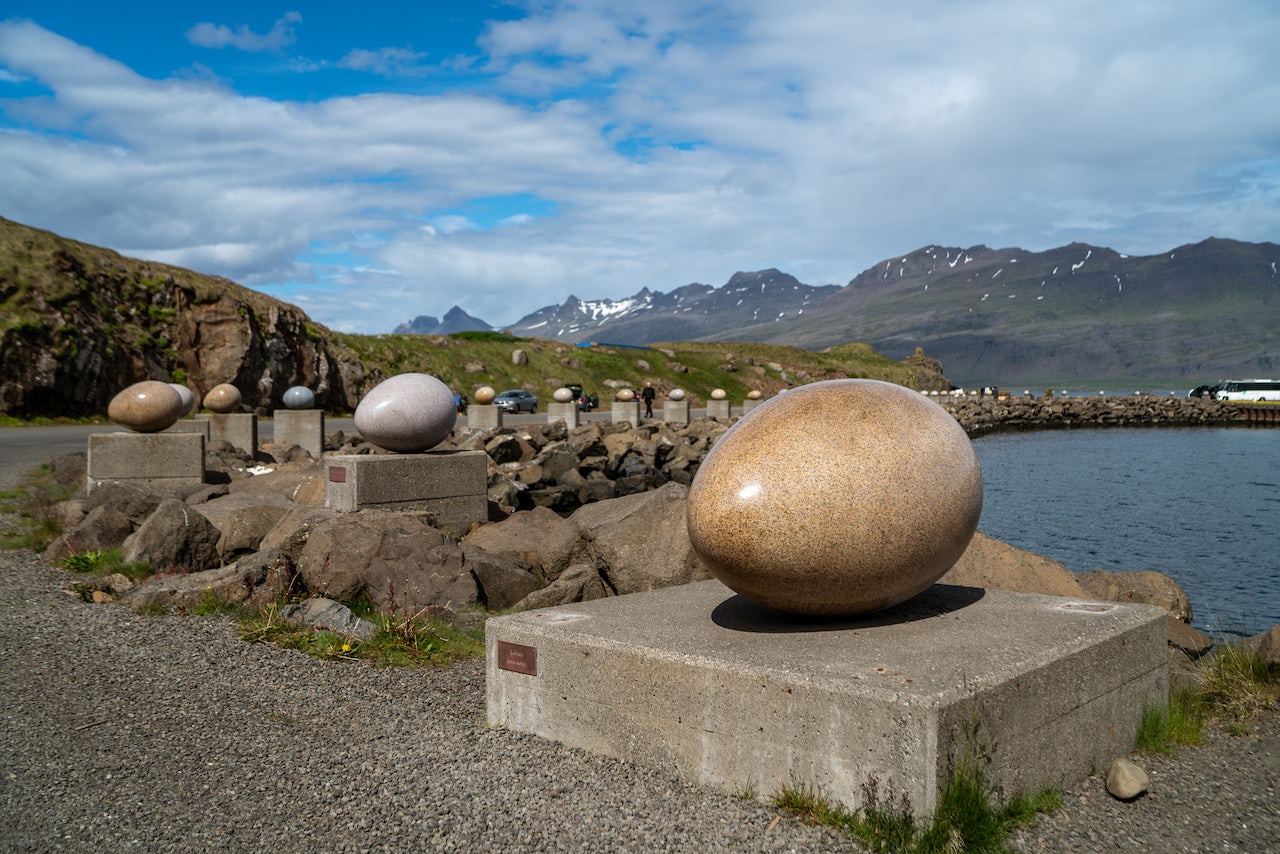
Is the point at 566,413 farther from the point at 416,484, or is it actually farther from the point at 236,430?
the point at 416,484

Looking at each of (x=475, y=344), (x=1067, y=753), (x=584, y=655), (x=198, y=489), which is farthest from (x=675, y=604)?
(x=475, y=344)

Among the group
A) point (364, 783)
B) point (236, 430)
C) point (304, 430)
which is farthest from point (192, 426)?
point (364, 783)

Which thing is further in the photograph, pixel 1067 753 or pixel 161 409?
pixel 161 409

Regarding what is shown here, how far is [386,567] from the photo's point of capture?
931cm

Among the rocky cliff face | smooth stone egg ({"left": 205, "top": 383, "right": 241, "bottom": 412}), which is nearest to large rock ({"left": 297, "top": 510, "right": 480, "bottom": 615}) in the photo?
smooth stone egg ({"left": 205, "top": 383, "right": 241, "bottom": 412})

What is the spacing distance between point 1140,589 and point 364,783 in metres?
9.03

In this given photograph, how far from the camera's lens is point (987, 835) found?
4637 mm

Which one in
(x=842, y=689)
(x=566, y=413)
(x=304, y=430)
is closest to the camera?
(x=842, y=689)

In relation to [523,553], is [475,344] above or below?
above

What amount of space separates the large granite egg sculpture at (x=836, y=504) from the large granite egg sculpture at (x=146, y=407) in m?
12.2

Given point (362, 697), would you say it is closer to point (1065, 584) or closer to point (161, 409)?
point (1065, 584)

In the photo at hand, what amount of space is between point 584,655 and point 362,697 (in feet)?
6.46

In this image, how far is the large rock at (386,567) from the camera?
9164 mm

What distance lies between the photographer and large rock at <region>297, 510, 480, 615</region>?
361 inches
